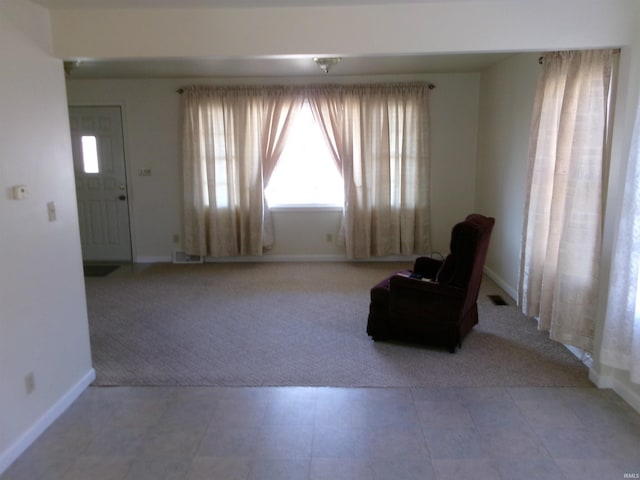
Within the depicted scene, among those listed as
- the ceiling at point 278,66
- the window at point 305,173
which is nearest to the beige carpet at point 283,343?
the window at point 305,173

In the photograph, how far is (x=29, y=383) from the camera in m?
2.50

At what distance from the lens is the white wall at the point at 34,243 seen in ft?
7.62

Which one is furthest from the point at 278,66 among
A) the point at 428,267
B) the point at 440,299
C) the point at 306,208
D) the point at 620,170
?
the point at 620,170

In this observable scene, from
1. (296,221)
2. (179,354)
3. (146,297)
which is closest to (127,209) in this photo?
(146,297)

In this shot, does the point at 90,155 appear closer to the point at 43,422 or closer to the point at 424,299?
the point at 43,422

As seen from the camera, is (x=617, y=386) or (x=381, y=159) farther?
(x=381, y=159)

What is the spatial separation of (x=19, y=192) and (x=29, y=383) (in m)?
1.01

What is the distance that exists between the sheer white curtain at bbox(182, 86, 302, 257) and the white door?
905mm

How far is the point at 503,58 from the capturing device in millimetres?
4852

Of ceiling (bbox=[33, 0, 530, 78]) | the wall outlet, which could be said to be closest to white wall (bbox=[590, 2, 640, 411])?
ceiling (bbox=[33, 0, 530, 78])

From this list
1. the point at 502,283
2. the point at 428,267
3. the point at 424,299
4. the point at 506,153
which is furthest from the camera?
the point at 502,283

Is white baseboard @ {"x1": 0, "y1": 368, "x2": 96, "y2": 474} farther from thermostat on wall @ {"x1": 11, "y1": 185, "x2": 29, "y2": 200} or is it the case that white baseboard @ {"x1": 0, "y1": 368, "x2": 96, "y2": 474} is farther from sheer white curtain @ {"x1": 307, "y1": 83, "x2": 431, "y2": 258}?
sheer white curtain @ {"x1": 307, "y1": 83, "x2": 431, "y2": 258}

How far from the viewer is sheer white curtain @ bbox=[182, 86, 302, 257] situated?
19.2 feet

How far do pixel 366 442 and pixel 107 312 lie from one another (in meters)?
3.03
